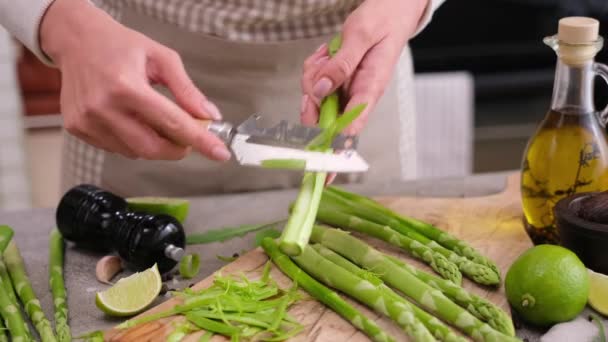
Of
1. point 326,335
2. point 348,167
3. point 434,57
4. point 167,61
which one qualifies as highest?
point 167,61

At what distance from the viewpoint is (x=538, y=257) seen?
1.09m

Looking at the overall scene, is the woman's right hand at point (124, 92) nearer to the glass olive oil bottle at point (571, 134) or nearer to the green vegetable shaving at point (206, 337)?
the green vegetable shaving at point (206, 337)

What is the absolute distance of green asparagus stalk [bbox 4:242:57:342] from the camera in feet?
3.54

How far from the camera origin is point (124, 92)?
108 cm

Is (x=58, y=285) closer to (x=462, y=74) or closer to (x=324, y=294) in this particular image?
(x=324, y=294)

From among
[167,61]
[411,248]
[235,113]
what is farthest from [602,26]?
[167,61]

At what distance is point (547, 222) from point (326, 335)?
0.46 meters

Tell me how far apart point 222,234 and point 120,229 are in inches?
8.2

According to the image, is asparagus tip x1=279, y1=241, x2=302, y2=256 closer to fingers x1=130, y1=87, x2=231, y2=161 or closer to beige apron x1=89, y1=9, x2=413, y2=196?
fingers x1=130, y1=87, x2=231, y2=161

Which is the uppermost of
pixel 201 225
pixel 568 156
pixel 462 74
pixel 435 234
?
pixel 568 156

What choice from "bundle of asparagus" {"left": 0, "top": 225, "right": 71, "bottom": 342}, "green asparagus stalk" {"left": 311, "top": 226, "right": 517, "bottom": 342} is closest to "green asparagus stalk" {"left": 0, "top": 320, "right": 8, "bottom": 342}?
"bundle of asparagus" {"left": 0, "top": 225, "right": 71, "bottom": 342}

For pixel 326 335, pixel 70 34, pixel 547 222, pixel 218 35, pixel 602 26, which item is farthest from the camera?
pixel 602 26

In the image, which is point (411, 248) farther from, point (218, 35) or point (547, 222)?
point (218, 35)

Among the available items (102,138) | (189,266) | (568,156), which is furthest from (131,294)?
(568,156)
